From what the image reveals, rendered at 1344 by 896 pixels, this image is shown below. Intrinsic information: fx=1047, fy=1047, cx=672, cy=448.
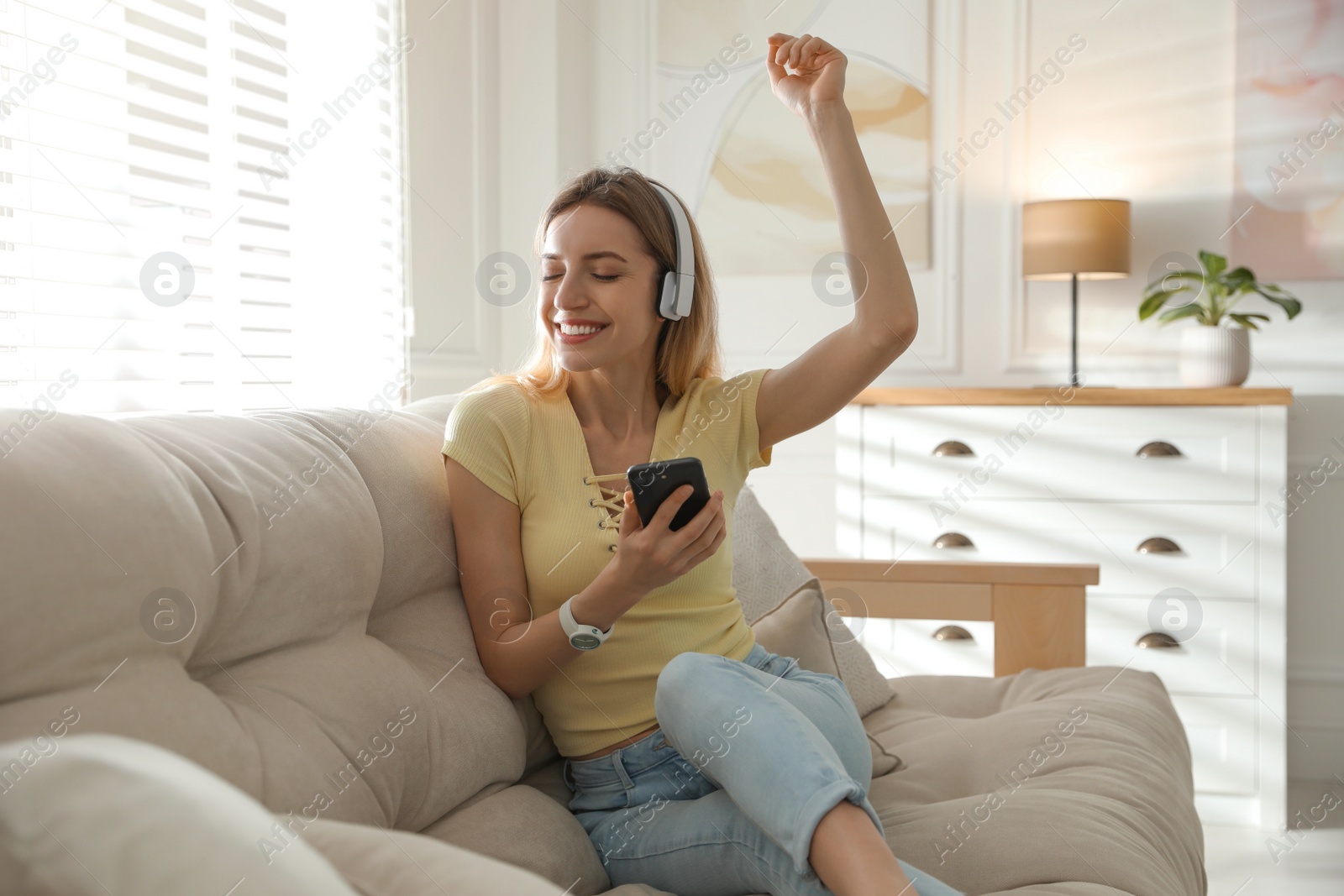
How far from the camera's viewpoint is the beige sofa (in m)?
0.38

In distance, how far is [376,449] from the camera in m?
1.11

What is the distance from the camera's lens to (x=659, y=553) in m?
1.03

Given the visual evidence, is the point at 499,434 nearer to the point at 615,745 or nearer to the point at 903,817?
the point at 615,745

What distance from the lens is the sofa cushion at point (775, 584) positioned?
158cm

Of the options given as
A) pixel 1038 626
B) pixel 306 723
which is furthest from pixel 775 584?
pixel 306 723

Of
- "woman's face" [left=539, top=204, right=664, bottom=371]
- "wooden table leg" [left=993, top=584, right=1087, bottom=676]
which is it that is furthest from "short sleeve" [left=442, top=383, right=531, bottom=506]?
"wooden table leg" [left=993, top=584, right=1087, bottom=676]

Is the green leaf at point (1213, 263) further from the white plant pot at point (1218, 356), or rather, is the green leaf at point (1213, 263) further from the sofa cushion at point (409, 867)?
the sofa cushion at point (409, 867)

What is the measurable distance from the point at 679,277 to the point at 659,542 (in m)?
0.40

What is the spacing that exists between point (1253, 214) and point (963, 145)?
0.81 meters

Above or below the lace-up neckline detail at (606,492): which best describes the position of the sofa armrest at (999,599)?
below

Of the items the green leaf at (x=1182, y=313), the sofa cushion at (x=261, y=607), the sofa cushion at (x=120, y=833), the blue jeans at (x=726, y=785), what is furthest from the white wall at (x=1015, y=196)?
the sofa cushion at (x=120, y=833)

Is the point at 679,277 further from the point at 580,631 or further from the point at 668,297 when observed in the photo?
the point at 580,631

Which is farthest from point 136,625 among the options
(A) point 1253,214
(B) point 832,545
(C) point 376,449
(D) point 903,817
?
(A) point 1253,214

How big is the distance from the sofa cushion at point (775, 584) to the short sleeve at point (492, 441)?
1.59 feet
